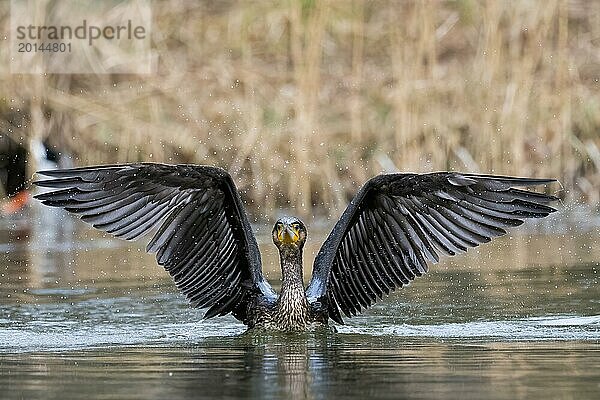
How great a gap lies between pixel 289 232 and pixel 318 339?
618mm

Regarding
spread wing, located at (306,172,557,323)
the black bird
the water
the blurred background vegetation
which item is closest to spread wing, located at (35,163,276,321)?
the black bird

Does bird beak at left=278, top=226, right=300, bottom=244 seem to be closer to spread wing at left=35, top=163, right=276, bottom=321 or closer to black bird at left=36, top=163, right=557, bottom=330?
black bird at left=36, top=163, right=557, bottom=330

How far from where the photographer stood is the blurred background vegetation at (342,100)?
13.4 metres

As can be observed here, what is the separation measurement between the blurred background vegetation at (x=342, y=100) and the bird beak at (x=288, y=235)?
5823mm

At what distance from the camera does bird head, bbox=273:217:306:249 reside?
7.48 meters

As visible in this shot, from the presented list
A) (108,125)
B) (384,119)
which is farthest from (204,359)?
(108,125)

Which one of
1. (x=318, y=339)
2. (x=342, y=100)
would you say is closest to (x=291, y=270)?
(x=318, y=339)

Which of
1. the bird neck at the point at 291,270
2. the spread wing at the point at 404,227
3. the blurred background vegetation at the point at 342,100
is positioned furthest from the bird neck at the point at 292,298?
the blurred background vegetation at the point at 342,100

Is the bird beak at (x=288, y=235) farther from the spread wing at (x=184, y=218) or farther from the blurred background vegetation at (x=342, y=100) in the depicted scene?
the blurred background vegetation at (x=342, y=100)

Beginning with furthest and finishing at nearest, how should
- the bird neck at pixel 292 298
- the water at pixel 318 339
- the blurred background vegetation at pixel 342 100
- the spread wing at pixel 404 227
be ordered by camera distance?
1. the blurred background vegetation at pixel 342 100
2. the bird neck at pixel 292 298
3. the spread wing at pixel 404 227
4. the water at pixel 318 339

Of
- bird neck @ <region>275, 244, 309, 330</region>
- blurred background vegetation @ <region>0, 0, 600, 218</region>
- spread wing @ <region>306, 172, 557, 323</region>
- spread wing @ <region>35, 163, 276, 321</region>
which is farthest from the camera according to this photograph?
blurred background vegetation @ <region>0, 0, 600, 218</region>

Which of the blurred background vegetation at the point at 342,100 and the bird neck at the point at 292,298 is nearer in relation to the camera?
the bird neck at the point at 292,298

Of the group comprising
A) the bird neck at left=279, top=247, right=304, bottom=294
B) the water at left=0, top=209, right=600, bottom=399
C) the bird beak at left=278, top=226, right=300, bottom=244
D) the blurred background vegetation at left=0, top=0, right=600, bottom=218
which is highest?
the blurred background vegetation at left=0, top=0, right=600, bottom=218

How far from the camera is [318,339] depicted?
23.6 feet
